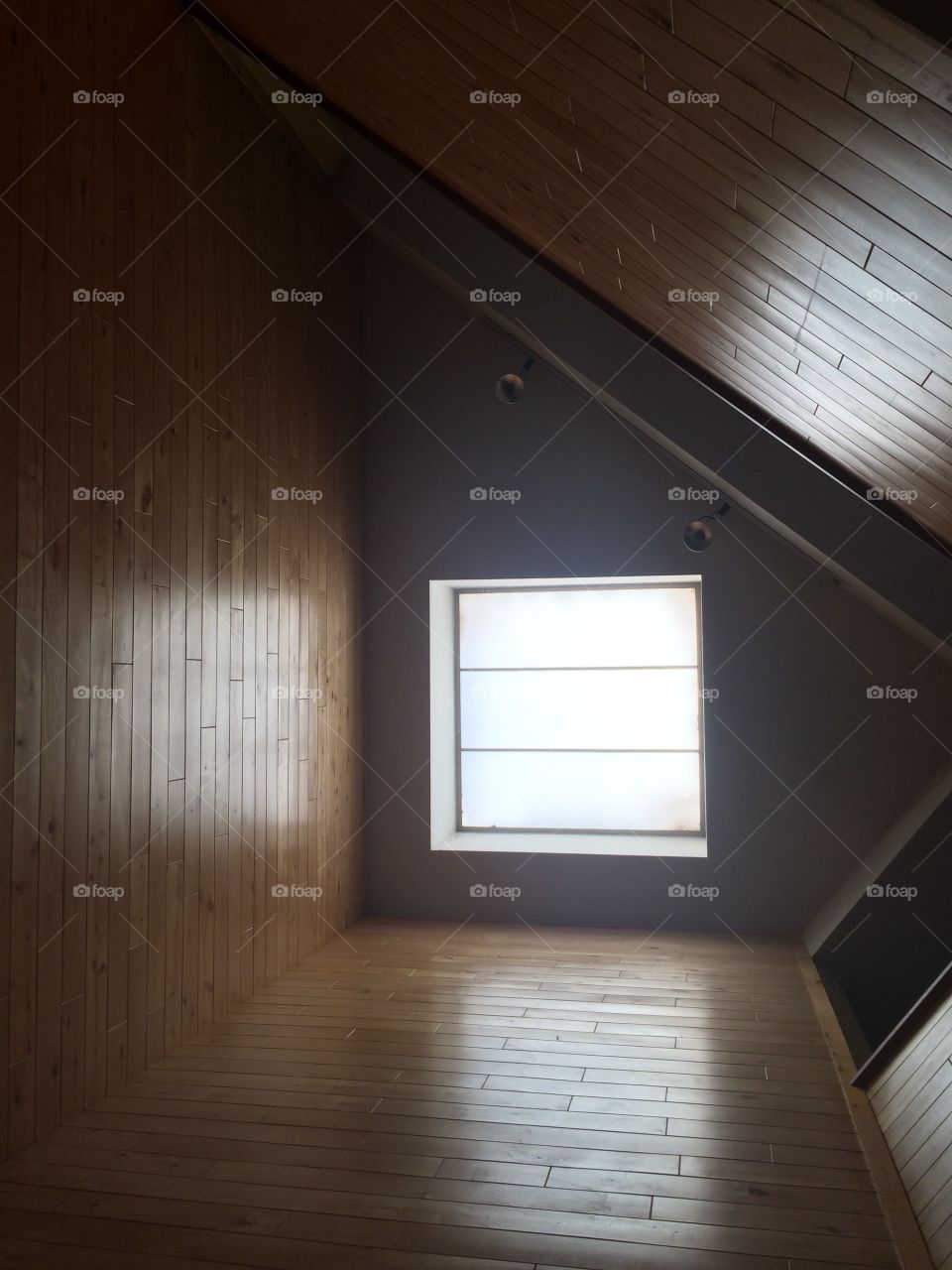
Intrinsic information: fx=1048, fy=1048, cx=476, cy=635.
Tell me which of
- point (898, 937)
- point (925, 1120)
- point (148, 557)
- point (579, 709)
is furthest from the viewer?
point (579, 709)

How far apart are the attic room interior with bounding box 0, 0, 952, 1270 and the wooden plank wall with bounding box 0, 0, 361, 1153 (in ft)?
0.07

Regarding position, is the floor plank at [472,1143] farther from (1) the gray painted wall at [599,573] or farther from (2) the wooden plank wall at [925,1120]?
(1) the gray painted wall at [599,573]

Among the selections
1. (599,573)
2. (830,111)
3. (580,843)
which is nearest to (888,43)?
(830,111)

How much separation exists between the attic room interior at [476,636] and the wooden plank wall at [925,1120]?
0.06ft

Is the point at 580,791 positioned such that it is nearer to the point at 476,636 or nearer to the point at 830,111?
the point at 476,636

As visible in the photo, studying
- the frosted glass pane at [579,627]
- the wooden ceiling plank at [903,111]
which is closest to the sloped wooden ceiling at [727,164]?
the wooden ceiling plank at [903,111]

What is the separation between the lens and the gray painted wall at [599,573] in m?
5.29

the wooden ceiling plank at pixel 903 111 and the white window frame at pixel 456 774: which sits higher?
the wooden ceiling plank at pixel 903 111

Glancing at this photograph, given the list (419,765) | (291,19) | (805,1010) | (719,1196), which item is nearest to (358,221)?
(291,19)

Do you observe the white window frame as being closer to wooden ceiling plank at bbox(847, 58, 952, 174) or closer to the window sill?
the window sill

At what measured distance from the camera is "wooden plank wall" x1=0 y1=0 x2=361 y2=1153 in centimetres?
291

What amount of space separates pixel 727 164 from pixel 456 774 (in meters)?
4.48

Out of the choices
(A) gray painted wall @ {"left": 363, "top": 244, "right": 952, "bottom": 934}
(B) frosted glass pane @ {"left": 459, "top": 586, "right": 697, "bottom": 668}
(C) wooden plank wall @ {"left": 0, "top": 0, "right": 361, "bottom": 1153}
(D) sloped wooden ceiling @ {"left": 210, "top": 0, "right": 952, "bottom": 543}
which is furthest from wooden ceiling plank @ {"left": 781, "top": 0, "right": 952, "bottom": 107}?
(B) frosted glass pane @ {"left": 459, "top": 586, "right": 697, "bottom": 668}

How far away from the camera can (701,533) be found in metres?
5.34
